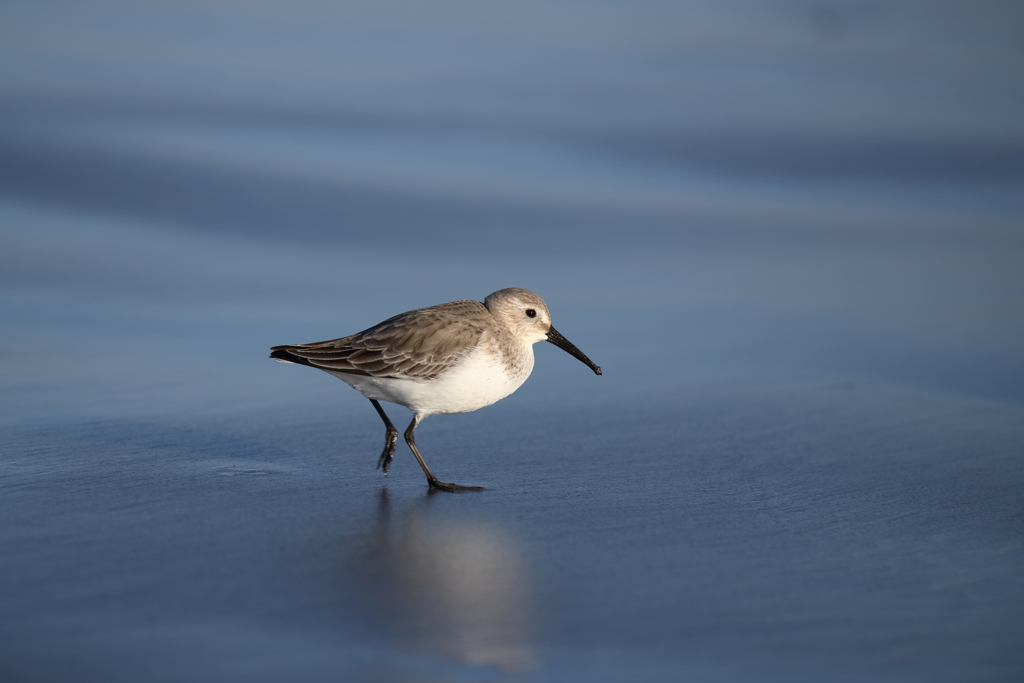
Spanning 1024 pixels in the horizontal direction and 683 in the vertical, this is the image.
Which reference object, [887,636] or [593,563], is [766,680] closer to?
[887,636]

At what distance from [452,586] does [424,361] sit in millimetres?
1721

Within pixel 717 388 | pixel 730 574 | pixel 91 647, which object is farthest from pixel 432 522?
pixel 717 388

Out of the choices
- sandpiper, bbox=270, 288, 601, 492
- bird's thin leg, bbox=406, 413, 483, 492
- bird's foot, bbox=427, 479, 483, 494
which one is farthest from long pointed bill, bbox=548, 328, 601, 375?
bird's foot, bbox=427, 479, 483, 494

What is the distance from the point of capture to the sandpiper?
5074 mm

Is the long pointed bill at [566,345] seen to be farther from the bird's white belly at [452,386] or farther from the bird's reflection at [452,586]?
the bird's reflection at [452,586]

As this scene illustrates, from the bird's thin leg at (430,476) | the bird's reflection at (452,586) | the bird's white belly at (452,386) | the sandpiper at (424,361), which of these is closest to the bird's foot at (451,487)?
the bird's thin leg at (430,476)

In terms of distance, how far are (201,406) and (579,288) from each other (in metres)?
2.99

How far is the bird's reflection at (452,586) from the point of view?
309 cm

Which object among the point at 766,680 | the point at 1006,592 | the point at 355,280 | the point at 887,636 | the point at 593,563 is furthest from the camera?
the point at 355,280

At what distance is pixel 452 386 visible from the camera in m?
5.10

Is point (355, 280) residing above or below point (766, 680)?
above

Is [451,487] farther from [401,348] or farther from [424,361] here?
[401,348]

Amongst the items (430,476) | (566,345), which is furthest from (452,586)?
(566,345)

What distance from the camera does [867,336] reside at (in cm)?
691
